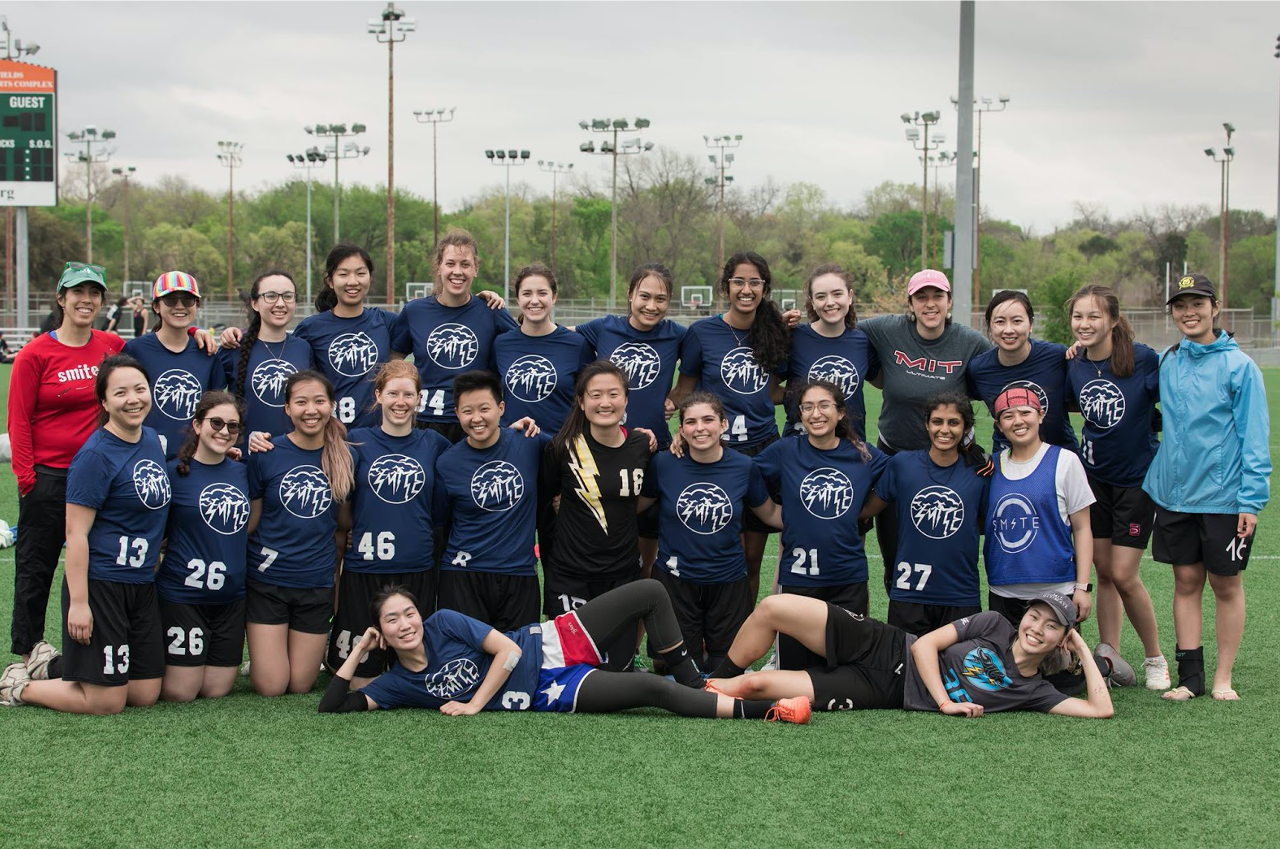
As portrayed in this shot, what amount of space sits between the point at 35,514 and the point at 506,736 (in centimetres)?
241

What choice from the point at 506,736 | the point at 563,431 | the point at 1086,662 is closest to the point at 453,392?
the point at 563,431

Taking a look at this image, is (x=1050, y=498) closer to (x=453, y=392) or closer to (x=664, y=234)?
(x=453, y=392)

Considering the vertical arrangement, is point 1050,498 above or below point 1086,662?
above

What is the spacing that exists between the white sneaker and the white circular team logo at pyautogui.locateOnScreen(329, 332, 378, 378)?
391 centimetres

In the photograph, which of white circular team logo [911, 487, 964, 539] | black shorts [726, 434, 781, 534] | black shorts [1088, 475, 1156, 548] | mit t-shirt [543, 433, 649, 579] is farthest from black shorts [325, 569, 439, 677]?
black shorts [1088, 475, 1156, 548]

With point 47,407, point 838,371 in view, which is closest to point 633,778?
point 838,371

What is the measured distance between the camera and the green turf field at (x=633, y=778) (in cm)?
356

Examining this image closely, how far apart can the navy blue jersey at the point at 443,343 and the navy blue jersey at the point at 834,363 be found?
1404mm

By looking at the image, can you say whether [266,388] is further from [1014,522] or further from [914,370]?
[1014,522]

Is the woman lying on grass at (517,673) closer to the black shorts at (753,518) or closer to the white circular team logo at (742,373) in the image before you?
the black shorts at (753,518)

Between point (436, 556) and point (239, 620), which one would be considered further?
point (436, 556)

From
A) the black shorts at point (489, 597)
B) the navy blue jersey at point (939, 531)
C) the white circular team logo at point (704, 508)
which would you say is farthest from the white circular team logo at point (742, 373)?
the black shorts at point (489, 597)

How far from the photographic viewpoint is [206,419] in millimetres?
4961

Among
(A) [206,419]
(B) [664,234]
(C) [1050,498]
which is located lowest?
(C) [1050,498]
